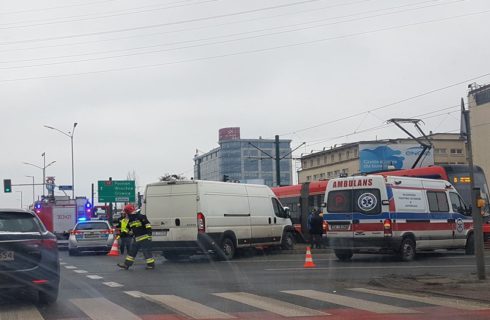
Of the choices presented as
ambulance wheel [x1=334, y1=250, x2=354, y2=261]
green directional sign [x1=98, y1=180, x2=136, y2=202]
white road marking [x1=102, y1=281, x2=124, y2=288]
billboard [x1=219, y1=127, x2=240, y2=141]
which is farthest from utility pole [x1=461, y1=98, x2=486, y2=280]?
billboard [x1=219, y1=127, x2=240, y2=141]

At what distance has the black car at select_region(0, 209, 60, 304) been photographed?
9.83 m

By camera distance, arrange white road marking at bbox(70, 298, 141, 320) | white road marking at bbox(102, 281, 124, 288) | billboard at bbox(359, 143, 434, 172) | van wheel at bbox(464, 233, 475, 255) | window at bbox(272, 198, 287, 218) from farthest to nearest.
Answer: billboard at bbox(359, 143, 434, 172), window at bbox(272, 198, 287, 218), van wheel at bbox(464, 233, 475, 255), white road marking at bbox(102, 281, 124, 288), white road marking at bbox(70, 298, 141, 320)

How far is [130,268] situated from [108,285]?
183 inches

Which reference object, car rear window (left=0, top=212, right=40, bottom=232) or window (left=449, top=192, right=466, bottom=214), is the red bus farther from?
car rear window (left=0, top=212, right=40, bottom=232)

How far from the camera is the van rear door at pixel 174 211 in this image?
1967 centimetres

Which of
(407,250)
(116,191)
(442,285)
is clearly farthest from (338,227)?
(116,191)

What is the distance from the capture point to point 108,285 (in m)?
13.2

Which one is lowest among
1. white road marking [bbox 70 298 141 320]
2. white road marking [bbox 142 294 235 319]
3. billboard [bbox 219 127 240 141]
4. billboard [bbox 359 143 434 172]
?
white road marking [bbox 142 294 235 319]

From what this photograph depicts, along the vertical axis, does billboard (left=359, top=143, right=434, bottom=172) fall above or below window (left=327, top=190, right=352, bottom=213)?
above

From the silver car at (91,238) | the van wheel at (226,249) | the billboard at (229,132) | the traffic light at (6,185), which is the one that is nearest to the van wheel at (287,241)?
the van wheel at (226,249)

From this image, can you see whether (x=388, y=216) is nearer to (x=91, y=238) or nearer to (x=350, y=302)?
(x=350, y=302)

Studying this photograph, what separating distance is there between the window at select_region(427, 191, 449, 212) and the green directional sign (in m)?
34.6

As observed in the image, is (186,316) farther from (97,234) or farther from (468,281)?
(97,234)

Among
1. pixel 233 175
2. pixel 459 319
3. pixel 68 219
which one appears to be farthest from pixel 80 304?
pixel 233 175
